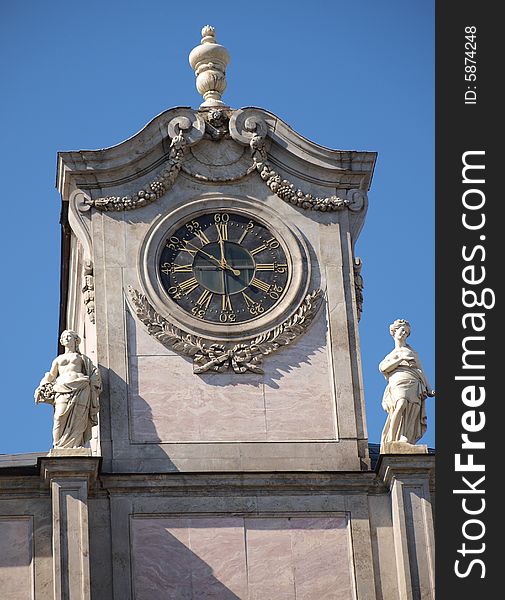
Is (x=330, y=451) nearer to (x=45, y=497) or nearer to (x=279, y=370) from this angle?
(x=279, y=370)

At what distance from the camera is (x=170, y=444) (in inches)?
1560

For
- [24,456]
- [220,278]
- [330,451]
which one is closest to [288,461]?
[330,451]

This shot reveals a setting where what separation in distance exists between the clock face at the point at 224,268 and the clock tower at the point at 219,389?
0.03 metres

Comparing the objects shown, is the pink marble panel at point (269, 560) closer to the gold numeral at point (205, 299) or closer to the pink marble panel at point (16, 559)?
the pink marble panel at point (16, 559)

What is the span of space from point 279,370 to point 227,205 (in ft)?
9.19

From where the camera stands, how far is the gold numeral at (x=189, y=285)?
41031 mm

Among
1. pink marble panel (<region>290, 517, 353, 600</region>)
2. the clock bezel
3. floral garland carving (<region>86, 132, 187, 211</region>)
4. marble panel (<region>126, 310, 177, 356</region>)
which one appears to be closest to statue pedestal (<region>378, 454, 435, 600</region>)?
pink marble panel (<region>290, 517, 353, 600</region>)

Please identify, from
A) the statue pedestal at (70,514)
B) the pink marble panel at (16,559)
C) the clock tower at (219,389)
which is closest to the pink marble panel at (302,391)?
the clock tower at (219,389)

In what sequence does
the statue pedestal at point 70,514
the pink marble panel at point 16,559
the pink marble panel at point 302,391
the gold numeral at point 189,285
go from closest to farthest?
the statue pedestal at point 70,514 → the pink marble panel at point 16,559 → the pink marble panel at point 302,391 → the gold numeral at point 189,285

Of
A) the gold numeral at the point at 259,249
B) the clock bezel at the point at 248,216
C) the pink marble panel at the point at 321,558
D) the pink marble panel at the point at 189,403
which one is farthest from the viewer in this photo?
the gold numeral at the point at 259,249

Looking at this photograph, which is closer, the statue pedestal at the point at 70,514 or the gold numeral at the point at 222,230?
the statue pedestal at the point at 70,514

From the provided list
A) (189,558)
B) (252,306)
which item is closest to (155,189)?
(252,306)

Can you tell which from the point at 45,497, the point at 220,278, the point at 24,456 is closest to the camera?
the point at 45,497

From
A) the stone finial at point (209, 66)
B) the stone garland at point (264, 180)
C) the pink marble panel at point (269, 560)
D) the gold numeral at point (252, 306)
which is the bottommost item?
the pink marble panel at point (269, 560)
